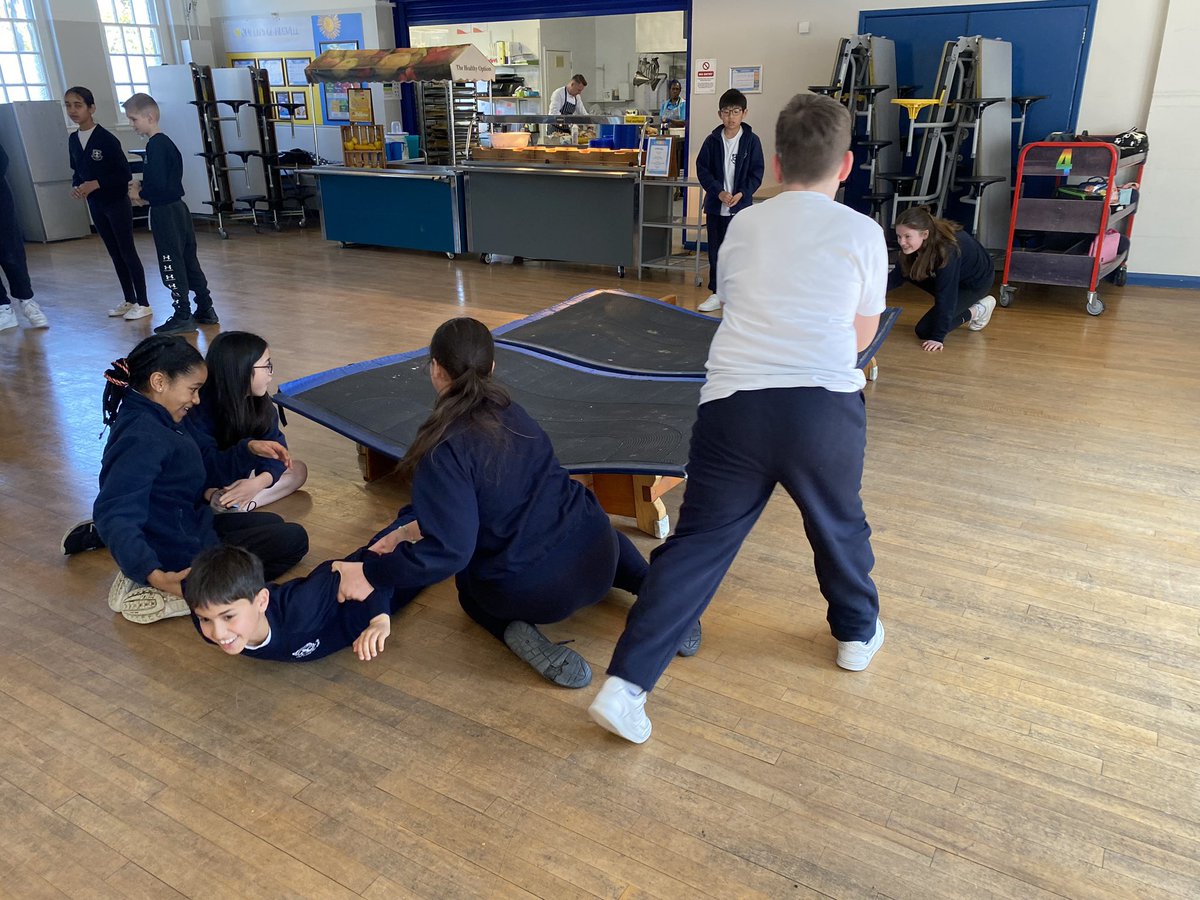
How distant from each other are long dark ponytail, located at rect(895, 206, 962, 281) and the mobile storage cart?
1399 mm

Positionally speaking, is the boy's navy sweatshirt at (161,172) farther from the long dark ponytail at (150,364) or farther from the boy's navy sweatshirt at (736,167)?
the long dark ponytail at (150,364)

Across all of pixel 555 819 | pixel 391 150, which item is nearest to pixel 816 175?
pixel 555 819

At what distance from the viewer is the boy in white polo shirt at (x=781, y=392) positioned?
181 cm

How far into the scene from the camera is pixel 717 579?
79.4 inches

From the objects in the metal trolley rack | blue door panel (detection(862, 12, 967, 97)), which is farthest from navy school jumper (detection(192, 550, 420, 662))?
blue door panel (detection(862, 12, 967, 97))

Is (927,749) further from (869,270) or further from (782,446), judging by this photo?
(869,270)

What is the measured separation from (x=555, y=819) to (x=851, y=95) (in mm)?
6345

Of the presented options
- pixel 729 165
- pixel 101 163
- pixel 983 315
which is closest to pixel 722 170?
pixel 729 165

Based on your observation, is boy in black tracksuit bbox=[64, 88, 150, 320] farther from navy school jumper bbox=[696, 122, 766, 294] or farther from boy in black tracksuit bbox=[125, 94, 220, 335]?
navy school jumper bbox=[696, 122, 766, 294]

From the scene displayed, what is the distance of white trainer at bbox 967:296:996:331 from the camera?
567cm

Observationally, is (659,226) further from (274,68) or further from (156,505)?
(274,68)

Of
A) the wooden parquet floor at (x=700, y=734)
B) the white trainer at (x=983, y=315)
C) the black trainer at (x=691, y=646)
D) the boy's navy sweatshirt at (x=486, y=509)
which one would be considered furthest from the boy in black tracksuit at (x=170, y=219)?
the white trainer at (x=983, y=315)

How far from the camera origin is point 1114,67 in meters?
6.62

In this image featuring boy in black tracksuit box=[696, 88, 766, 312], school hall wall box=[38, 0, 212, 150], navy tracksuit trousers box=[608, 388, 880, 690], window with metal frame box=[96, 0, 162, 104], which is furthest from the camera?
window with metal frame box=[96, 0, 162, 104]
